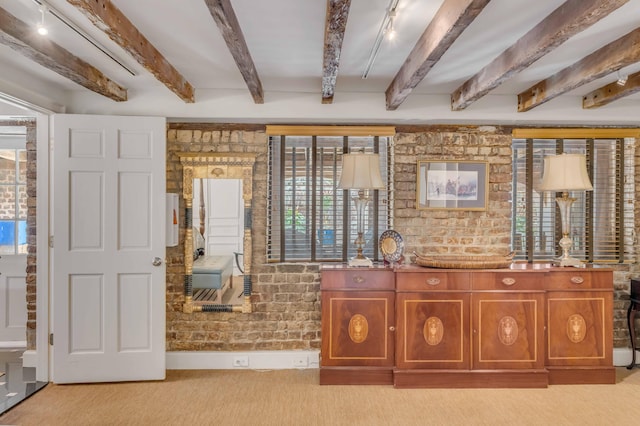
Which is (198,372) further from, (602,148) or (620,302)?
(602,148)

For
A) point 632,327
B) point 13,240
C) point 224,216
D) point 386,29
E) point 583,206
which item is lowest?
point 632,327

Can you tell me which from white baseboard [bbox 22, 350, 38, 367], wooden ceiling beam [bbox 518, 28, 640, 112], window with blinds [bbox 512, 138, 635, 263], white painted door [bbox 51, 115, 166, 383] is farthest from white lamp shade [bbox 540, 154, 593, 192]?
white baseboard [bbox 22, 350, 38, 367]

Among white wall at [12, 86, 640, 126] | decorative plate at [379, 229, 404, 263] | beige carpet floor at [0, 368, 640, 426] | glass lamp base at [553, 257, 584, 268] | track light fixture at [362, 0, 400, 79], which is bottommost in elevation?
beige carpet floor at [0, 368, 640, 426]

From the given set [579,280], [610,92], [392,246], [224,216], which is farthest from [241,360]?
[610,92]

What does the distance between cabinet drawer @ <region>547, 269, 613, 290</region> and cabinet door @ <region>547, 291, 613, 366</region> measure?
0.18 ft

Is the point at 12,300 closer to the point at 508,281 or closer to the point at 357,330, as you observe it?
the point at 357,330

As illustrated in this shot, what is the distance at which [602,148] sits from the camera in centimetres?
390

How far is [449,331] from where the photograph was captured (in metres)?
3.32

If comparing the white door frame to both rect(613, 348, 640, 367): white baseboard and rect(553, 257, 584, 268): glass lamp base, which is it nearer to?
rect(553, 257, 584, 268): glass lamp base

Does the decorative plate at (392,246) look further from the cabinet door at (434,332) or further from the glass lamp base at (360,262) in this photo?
the cabinet door at (434,332)

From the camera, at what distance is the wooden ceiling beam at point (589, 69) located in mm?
2404

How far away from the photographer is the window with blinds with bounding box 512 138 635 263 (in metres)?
3.90

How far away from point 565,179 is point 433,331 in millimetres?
1732

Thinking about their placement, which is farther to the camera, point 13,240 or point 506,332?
point 13,240
